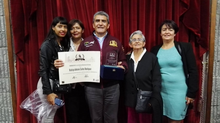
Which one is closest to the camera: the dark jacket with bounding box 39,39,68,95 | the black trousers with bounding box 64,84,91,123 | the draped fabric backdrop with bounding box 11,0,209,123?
the dark jacket with bounding box 39,39,68,95

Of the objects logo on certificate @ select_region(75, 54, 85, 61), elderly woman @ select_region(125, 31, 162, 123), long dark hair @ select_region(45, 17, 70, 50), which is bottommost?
elderly woman @ select_region(125, 31, 162, 123)

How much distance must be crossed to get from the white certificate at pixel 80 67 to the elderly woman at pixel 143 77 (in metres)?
0.33

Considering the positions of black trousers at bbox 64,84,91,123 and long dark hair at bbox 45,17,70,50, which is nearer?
long dark hair at bbox 45,17,70,50

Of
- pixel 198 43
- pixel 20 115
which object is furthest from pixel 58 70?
pixel 198 43

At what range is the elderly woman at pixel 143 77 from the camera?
4.87ft

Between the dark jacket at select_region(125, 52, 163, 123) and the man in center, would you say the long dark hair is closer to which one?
the man in center

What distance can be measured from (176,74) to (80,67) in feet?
3.05

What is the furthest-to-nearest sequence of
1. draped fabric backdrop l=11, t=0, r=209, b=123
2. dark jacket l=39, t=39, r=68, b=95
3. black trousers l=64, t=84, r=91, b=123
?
draped fabric backdrop l=11, t=0, r=209, b=123 → black trousers l=64, t=84, r=91, b=123 → dark jacket l=39, t=39, r=68, b=95

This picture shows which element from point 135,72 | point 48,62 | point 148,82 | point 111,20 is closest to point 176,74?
point 148,82

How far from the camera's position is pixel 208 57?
1899 millimetres

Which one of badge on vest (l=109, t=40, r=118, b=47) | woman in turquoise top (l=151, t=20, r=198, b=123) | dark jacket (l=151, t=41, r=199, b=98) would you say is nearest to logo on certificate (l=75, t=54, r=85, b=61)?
badge on vest (l=109, t=40, r=118, b=47)

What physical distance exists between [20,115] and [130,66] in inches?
57.3

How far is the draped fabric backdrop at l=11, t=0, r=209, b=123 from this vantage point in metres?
1.80

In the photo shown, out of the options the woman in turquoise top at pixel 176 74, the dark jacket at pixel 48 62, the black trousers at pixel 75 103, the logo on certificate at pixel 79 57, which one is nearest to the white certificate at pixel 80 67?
the logo on certificate at pixel 79 57
